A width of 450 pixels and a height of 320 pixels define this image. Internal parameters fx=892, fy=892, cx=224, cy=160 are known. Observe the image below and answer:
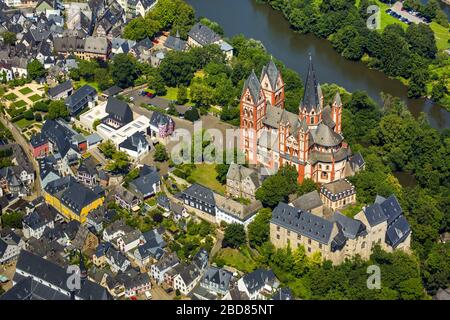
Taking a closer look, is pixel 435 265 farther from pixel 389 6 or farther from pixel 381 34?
pixel 389 6

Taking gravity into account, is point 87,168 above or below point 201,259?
below

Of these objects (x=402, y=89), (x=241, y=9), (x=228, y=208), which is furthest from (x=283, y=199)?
(x=241, y=9)

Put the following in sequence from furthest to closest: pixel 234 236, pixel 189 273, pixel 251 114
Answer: pixel 251 114
pixel 234 236
pixel 189 273

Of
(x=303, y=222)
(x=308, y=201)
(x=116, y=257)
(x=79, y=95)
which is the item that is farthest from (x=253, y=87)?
(x=79, y=95)

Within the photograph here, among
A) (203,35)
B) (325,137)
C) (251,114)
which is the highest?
(325,137)

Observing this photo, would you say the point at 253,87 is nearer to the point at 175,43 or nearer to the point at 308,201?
the point at 308,201

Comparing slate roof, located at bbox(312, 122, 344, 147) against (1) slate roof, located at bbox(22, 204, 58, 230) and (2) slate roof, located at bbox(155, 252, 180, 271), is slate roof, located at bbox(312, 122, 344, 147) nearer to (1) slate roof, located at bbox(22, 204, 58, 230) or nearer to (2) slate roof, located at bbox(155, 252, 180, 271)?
(2) slate roof, located at bbox(155, 252, 180, 271)

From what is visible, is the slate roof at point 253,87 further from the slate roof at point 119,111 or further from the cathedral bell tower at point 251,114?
the slate roof at point 119,111
